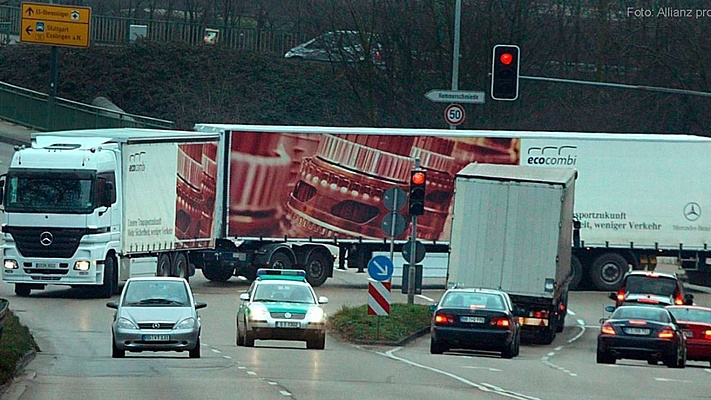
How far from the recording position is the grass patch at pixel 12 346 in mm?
19255

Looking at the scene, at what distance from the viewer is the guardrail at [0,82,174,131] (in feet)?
208

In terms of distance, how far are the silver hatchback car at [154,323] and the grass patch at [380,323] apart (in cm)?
689

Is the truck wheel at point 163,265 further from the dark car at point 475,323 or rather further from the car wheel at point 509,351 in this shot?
A: the car wheel at point 509,351

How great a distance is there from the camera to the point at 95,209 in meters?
33.8

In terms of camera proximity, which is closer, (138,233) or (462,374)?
(462,374)

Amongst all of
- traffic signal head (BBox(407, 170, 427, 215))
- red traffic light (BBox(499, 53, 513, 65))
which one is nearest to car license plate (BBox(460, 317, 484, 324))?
traffic signal head (BBox(407, 170, 427, 215))

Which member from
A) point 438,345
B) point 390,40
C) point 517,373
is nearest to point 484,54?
point 390,40

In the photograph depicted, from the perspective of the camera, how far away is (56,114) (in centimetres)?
6431

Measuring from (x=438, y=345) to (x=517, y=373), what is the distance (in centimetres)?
396

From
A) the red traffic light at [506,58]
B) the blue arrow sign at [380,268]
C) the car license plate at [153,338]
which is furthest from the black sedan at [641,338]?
the red traffic light at [506,58]

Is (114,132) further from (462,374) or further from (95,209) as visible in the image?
(462,374)

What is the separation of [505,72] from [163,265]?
10.3m

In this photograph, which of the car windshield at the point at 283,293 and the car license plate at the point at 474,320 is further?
the car windshield at the point at 283,293

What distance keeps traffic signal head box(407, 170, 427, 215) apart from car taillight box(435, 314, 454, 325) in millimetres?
4749
